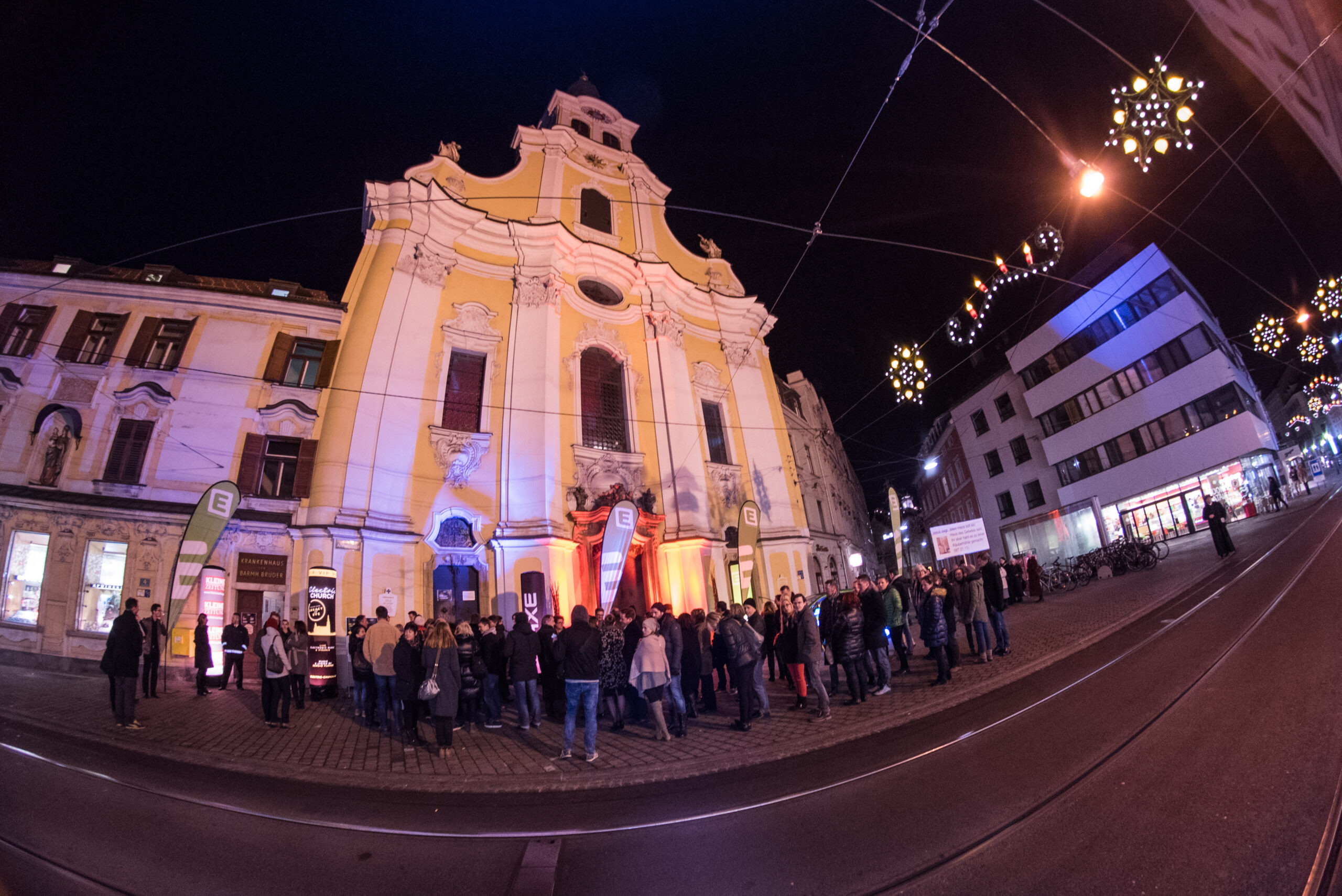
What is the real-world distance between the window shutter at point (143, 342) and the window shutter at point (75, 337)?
3.82ft

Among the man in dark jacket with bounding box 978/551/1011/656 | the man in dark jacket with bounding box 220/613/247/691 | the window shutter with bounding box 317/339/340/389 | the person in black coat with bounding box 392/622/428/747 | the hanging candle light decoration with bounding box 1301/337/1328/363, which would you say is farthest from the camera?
the hanging candle light decoration with bounding box 1301/337/1328/363

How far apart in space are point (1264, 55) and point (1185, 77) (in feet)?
11.4

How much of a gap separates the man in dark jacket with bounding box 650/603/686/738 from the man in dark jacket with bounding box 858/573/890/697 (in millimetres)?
3006

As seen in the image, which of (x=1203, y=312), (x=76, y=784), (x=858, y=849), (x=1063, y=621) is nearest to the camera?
(x=858, y=849)

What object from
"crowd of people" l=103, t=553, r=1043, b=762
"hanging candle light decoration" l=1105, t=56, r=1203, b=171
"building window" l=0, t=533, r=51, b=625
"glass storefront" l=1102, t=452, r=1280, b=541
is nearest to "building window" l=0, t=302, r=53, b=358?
"building window" l=0, t=533, r=51, b=625

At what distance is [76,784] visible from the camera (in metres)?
5.42

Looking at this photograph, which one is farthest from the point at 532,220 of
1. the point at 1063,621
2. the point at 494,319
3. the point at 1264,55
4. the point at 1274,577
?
the point at 1274,577

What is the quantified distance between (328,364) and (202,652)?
8.59m

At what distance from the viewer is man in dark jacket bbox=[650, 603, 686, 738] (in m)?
7.57

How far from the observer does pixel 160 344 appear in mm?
15828

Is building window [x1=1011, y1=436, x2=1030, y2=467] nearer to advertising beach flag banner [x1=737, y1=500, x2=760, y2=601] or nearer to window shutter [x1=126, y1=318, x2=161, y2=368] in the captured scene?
advertising beach flag banner [x1=737, y1=500, x2=760, y2=601]

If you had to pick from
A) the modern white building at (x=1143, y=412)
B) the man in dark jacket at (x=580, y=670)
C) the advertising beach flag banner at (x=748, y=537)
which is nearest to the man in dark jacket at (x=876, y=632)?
the man in dark jacket at (x=580, y=670)

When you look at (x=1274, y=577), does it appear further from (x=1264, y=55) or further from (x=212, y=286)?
(x=212, y=286)

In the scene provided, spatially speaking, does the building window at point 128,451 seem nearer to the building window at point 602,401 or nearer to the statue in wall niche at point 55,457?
the statue in wall niche at point 55,457
